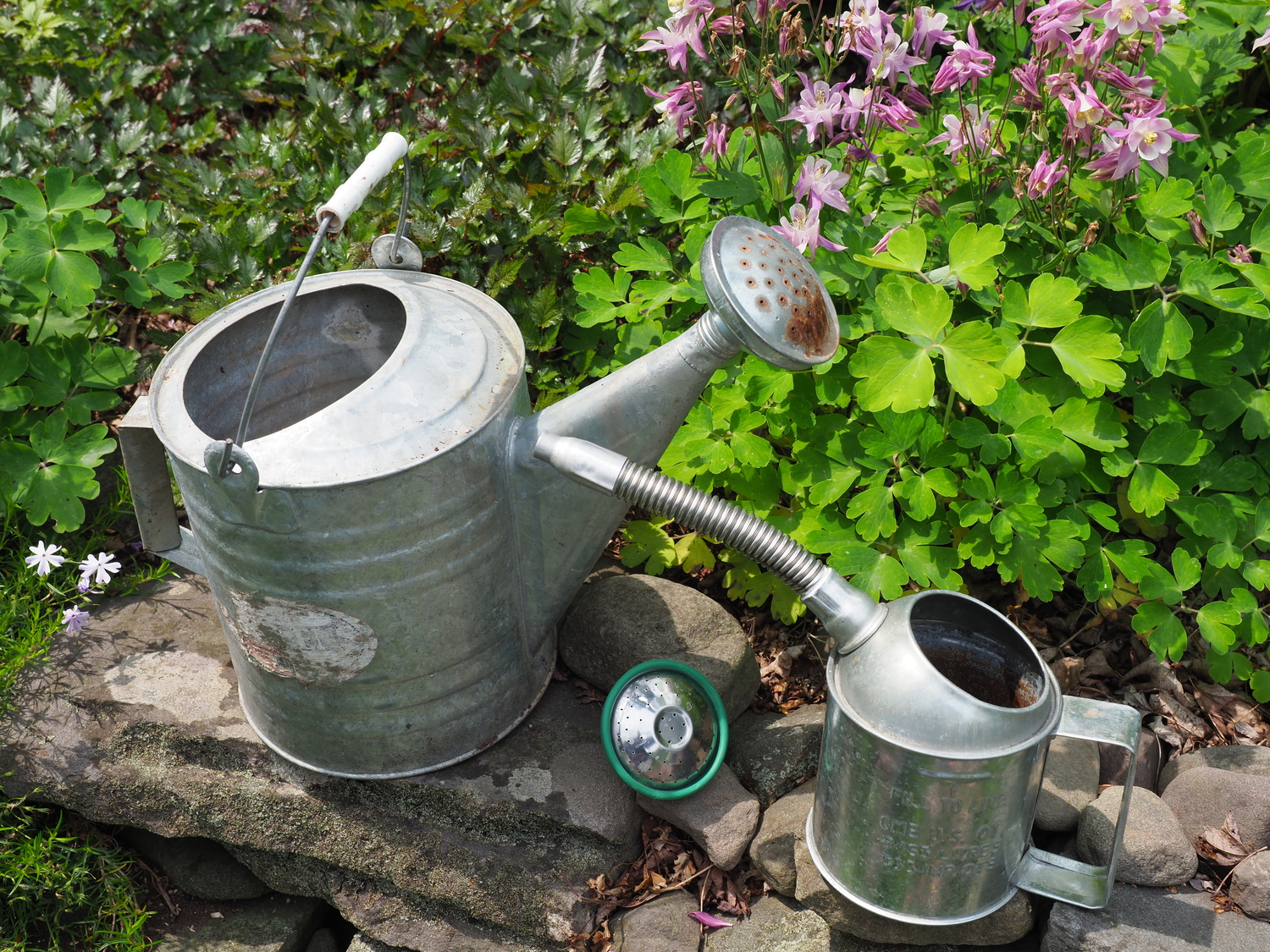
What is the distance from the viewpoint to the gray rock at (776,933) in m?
1.87

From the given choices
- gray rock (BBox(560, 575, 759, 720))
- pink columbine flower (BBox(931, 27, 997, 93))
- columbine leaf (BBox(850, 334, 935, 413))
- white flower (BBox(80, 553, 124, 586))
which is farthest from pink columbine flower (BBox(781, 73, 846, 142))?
white flower (BBox(80, 553, 124, 586))

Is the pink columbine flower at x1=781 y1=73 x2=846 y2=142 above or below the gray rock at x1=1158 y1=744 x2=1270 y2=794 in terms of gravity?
above

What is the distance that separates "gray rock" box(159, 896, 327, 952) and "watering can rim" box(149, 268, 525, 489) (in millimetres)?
1045

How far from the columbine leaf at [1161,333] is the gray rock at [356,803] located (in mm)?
1284

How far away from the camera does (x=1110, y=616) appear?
90.8 inches

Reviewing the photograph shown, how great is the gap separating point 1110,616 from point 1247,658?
0.91 feet

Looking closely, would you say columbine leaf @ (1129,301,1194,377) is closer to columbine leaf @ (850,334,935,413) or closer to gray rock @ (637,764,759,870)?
columbine leaf @ (850,334,935,413)

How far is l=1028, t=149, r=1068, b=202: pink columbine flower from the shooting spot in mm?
1800

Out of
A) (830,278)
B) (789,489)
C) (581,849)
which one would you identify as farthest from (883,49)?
(581,849)

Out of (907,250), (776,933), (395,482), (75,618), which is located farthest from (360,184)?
(776,933)

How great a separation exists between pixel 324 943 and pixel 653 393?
139 cm

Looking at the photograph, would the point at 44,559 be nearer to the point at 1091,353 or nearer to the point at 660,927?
the point at 660,927

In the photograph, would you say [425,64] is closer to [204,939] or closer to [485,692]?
[485,692]

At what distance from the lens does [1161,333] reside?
186cm
